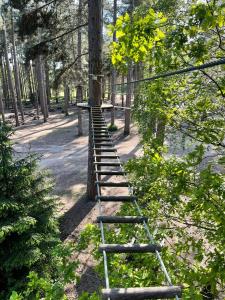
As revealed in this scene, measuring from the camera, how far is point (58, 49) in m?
12.5

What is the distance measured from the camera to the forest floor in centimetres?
852

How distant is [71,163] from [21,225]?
421 inches

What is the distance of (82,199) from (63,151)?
7629 mm

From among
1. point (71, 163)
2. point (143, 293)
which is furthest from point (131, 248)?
point (71, 163)

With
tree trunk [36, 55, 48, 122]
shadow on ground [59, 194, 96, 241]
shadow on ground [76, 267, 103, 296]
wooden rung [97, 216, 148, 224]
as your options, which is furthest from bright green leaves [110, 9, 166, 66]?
tree trunk [36, 55, 48, 122]

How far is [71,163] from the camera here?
1627cm

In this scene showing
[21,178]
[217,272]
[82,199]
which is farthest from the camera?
[82,199]

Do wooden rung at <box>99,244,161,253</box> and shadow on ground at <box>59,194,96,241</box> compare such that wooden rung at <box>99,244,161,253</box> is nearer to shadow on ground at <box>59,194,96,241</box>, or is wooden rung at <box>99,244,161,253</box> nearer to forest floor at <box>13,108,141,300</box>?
forest floor at <box>13,108,141,300</box>

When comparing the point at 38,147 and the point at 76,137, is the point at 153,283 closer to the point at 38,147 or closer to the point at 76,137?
the point at 38,147

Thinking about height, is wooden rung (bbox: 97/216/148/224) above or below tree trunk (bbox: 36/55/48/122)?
below

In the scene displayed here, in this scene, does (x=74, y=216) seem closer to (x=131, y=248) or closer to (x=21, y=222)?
(x=21, y=222)

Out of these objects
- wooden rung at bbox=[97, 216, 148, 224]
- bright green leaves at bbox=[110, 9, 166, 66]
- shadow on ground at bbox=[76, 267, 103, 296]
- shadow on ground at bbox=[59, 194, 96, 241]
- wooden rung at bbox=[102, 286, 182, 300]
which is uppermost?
bright green leaves at bbox=[110, 9, 166, 66]

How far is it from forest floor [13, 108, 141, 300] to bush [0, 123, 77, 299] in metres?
0.68

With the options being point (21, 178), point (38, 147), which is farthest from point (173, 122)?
point (38, 147)
